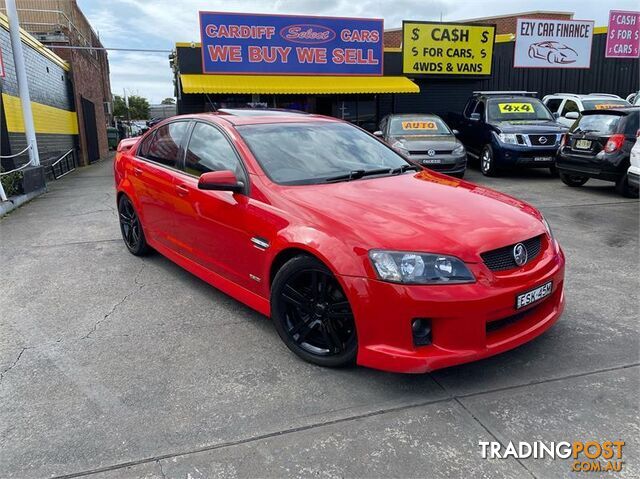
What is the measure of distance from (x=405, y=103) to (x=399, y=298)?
1702cm

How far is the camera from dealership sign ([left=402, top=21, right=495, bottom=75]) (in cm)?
1697

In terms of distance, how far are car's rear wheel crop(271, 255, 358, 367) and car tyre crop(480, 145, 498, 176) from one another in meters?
9.45

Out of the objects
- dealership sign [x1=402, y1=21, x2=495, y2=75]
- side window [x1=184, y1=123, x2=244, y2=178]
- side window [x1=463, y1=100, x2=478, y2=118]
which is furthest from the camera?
dealership sign [x1=402, y1=21, x2=495, y2=75]

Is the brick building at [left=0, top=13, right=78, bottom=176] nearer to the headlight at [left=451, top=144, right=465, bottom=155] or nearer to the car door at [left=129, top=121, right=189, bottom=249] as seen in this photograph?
the car door at [left=129, top=121, right=189, bottom=249]

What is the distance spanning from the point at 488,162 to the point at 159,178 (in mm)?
8959

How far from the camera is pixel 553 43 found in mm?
18844

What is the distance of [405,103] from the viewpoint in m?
18.7

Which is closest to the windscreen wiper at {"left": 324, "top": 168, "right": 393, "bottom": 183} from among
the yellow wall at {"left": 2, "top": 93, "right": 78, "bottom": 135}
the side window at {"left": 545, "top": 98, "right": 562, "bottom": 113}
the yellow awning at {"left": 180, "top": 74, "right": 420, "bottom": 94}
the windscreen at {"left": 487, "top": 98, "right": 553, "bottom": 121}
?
the windscreen at {"left": 487, "top": 98, "right": 553, "bottom": 121}

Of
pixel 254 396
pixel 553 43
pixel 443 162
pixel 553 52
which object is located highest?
pixel 553 43

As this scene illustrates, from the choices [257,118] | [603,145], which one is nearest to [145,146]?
[257,118]

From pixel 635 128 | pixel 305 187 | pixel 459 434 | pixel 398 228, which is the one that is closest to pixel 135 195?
pixel 305 187

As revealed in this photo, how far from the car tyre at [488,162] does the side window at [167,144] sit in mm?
8445

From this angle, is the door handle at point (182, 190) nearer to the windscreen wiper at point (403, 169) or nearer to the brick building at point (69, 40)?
the windscreen wiper at point (403, 169)

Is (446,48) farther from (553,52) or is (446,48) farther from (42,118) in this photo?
(42,118)
